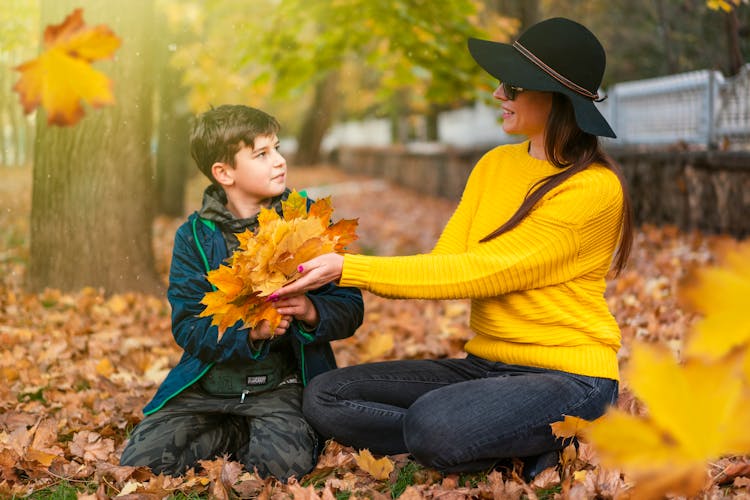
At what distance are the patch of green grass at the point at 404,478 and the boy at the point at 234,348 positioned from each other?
0.33 m

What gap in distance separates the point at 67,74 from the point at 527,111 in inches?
72.0

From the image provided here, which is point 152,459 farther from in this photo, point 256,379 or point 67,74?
point 67,74

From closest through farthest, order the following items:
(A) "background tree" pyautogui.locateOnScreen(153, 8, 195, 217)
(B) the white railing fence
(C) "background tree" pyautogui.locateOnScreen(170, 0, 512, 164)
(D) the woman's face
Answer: (D) the woman's face, (C) "background tree" pyautogui.locateOnScreen(170, 0, 512, 164), (B) the white railing fence, (A) "background tree" pyautogui.locateOnScreen(153, 8, 195, 217)

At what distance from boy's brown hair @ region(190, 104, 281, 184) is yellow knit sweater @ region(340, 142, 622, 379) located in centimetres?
71

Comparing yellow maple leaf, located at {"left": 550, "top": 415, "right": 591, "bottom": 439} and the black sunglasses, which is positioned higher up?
the black sunglasses

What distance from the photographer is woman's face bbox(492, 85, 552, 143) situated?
277 centimetres

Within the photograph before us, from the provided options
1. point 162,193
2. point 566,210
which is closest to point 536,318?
point 566,210

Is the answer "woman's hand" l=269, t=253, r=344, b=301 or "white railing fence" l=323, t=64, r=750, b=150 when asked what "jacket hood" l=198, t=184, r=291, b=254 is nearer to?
"woman's hand" l=269, t=253, r=344, b=301

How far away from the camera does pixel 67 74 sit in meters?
1.29

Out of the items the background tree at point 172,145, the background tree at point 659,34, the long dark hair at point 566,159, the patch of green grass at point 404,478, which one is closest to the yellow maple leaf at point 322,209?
the long dark hair at point 566,159

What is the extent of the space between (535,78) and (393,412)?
127cm

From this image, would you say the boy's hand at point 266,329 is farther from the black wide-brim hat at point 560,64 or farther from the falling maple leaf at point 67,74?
the falling maple leaf at point 67,74

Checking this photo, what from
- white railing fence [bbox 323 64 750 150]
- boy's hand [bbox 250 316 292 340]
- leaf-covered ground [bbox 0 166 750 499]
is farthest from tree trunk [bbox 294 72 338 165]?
boy's hand [bbox 250 316 292 340]

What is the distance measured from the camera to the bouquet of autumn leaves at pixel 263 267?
2566 mm
